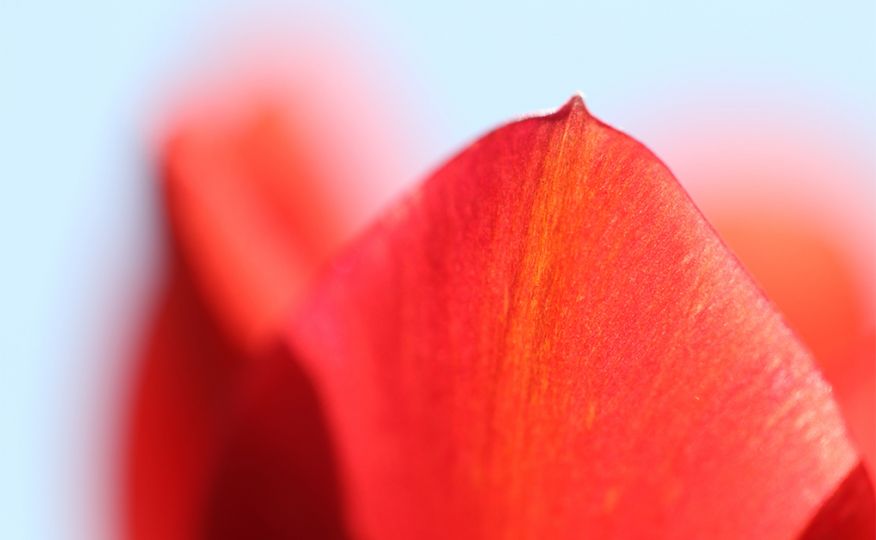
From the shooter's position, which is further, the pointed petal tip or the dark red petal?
the dark red petal

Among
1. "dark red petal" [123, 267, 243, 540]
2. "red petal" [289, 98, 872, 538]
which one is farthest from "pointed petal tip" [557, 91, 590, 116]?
"dark red petal" [123, 267, 243, 540]

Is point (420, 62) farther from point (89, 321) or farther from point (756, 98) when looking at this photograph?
point (89, 321)

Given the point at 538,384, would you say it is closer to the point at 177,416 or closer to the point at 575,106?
the point at 575,106

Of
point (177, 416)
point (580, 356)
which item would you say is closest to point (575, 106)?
point (580, 356)

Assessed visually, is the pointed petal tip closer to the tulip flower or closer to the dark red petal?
the tulip flower

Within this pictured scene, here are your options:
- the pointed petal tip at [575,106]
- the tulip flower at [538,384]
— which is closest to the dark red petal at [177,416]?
the tulip flower at [538,384]

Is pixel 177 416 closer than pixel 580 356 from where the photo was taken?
No

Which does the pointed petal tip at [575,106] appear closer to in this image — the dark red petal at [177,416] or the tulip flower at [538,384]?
the tulip flower at [538,384]
